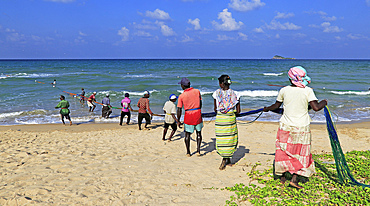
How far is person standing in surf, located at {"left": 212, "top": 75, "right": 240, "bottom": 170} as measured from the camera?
14.9 feet

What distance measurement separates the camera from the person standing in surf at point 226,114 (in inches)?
179

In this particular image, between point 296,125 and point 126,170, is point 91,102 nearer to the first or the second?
point 126,170

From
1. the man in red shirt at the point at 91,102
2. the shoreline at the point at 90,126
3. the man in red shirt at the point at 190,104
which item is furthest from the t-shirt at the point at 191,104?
the man in red shirt at the point at 91,102

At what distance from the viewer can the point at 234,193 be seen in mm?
3869

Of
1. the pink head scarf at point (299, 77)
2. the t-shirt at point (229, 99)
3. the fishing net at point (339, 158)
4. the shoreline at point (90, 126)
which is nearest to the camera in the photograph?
the pink head scarf at point (299, 77)

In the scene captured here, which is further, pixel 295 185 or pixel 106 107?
pixel 106 107

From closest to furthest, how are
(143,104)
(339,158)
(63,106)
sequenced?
(339,158), (143,104), (63,106)

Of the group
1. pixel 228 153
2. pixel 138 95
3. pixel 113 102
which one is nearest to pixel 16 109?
pixel 113 102

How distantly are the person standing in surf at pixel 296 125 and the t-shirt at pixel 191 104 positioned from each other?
1897mm

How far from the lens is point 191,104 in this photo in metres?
5.39

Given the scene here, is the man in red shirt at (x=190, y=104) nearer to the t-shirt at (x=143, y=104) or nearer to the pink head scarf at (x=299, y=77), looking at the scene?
the pink head scarf at (x=299, y=77)

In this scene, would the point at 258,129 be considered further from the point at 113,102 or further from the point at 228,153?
the point at 113,102

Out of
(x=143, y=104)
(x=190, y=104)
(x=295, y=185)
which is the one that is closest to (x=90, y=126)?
(x=143, y=104)

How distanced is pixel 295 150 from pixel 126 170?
313 centimetres
